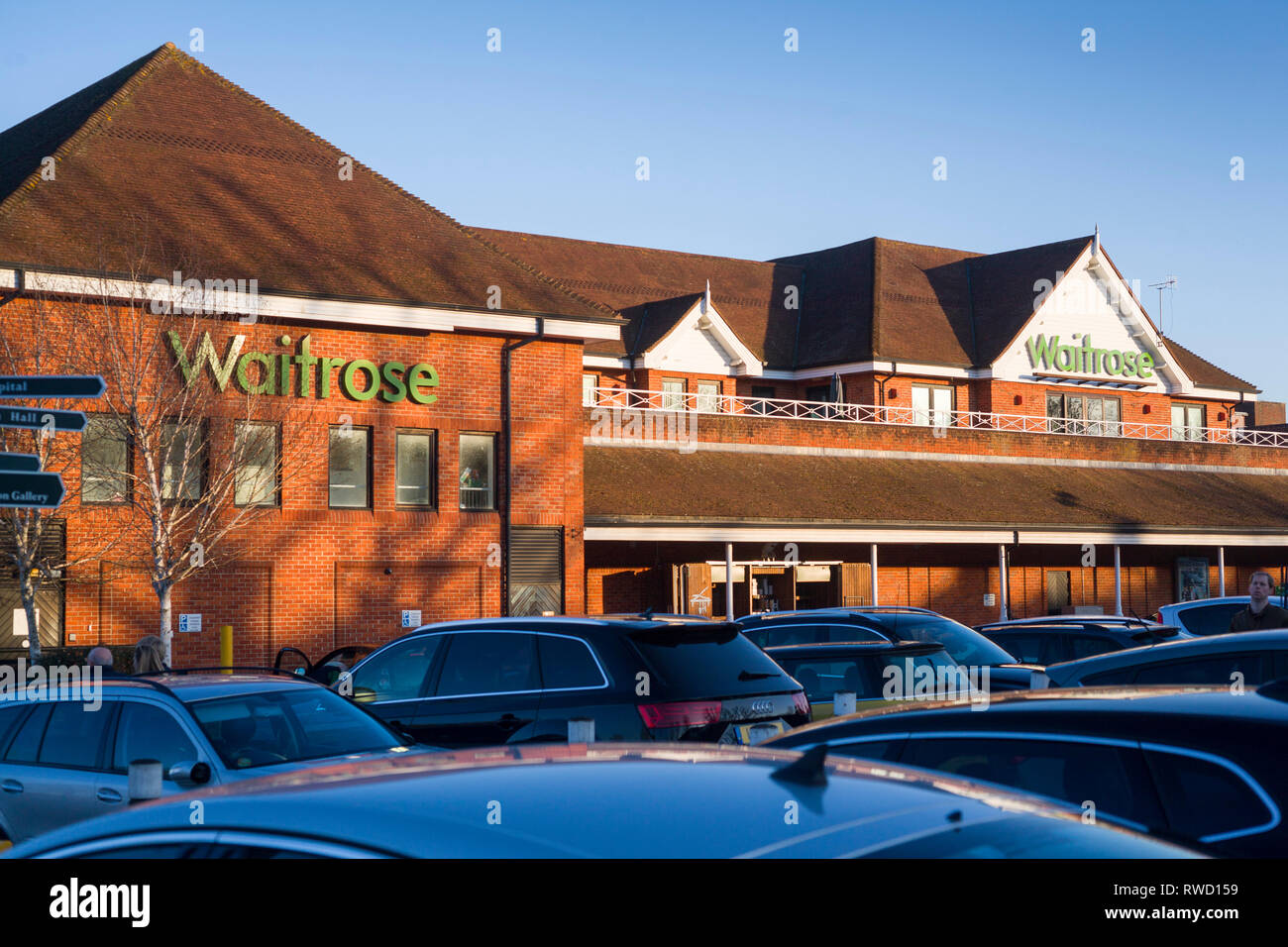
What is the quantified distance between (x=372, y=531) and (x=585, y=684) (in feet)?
57.6

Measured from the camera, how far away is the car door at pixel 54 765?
8586 millimetres

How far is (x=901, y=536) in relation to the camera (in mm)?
31656

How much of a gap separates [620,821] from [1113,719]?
2395mm

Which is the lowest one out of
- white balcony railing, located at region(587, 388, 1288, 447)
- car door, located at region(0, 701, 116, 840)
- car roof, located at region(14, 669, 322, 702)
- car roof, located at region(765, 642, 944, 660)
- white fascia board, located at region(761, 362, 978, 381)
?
car door, located at region(0, 701, 116, 840)

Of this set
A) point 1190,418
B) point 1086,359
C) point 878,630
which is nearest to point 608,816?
point 878,630

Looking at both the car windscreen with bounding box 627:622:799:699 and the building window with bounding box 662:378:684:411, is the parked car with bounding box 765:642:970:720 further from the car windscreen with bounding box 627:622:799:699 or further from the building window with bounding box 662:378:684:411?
the building window with bounding box 662:378:684:411

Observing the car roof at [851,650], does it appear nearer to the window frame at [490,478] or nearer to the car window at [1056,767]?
the car window at [1056,767]

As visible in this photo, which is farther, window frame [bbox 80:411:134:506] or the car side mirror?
window frame [bbox 80:411:134:506]

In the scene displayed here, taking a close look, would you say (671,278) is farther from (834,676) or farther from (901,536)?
(834,676)

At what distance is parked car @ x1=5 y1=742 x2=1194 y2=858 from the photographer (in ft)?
8.42

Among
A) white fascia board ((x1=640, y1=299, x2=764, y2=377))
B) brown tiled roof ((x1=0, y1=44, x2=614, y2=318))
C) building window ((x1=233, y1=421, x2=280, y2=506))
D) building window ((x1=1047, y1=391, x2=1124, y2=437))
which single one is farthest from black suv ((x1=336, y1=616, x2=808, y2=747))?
building window ((x1=1047, y1=391, x2=1124, y2=437))

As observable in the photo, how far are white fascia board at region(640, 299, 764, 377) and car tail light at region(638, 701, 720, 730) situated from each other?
2923 centimetres
